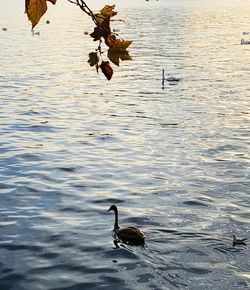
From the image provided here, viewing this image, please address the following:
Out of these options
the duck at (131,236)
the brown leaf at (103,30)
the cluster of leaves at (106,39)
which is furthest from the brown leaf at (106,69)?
the duck at (131,236)

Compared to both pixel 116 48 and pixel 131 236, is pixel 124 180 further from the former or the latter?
pixel 116 48

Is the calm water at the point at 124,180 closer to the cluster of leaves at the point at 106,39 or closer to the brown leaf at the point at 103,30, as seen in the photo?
the cluster of leaves at the point at 106,39

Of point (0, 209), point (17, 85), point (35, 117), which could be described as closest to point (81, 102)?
point (35, 117)

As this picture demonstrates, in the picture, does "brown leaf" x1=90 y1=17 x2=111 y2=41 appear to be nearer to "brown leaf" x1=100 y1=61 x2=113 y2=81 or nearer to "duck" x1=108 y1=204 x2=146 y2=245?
"brown leaf" x1=100 y1=61 x2=113 y2=81

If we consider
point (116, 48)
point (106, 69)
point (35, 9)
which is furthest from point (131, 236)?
point (35, 9)

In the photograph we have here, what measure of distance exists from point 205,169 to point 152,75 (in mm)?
28443

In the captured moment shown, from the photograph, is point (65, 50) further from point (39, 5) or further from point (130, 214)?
point (39, 5)

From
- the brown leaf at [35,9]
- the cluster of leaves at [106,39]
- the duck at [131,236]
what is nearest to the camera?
the brown leaf at [35,9]

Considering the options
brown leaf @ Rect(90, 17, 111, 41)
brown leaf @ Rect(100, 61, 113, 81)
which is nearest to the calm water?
brown leaf @ Rect(100, 61, 113, 81)

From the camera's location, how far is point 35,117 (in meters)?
32.5

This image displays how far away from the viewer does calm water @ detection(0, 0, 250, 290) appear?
1348 centimetres

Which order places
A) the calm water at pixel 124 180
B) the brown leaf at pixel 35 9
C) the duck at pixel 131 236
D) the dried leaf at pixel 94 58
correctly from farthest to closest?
the duck at pixel 131 236, the calm water at pixel 124 180, the dried leaf at pixel 94 58, the brown leaf at pixel 35 9

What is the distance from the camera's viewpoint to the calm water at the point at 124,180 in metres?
13.5

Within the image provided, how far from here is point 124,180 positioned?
819 inches
